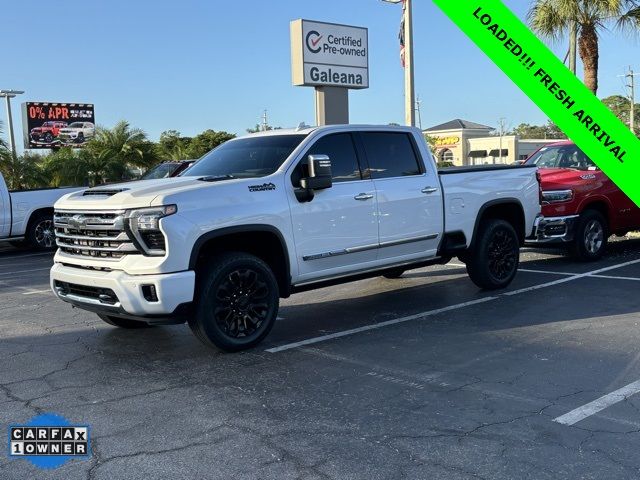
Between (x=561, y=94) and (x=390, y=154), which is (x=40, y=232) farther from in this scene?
(x=561, y=94)

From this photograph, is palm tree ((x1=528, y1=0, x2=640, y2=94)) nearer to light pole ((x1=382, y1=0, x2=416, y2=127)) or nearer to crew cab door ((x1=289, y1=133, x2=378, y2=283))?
light pole ((x1=382, y1=0, x2=416, y2=127))

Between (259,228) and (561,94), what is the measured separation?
9.13 ft

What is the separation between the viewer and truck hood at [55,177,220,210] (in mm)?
5699

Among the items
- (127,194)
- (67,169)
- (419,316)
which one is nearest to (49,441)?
(127,194)

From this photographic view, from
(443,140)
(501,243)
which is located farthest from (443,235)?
(443,140)

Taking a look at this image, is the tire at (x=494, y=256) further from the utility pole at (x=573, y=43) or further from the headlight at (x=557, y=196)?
the utility pole at (x=573, y=43)

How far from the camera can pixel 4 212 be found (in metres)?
14.8

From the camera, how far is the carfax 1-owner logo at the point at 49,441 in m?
4.07

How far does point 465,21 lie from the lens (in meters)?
4.79

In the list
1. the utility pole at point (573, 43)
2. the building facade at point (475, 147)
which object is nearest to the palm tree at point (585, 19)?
the utility pole at point (573, 43)

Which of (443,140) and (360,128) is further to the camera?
(443,140)

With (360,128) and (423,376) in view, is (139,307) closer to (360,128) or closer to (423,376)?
(423,376)

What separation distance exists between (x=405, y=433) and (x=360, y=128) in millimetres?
3935

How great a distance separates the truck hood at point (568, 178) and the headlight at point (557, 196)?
0.08m
